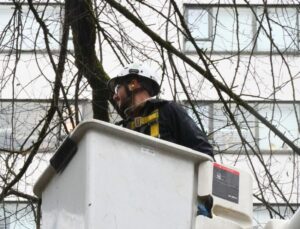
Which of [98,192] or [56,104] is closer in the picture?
[98,192]

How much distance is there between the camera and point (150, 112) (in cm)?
400

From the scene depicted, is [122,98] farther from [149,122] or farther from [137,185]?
[137,185]

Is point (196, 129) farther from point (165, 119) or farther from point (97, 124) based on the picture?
point (97, 124)

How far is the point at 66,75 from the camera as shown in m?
5.81

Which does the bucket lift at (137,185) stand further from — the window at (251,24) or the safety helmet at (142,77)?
the window at (251,24)

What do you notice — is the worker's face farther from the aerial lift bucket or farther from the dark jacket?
the aerial lift bucket

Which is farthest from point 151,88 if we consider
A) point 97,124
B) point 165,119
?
point 97,124

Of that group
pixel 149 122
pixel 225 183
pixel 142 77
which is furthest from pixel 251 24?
pixel 225 183

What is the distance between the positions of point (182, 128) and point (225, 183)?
0.97 meters

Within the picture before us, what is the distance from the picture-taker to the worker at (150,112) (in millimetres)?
3717

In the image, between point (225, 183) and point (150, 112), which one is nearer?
point (225, 183)

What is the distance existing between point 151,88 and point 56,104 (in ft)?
4.51

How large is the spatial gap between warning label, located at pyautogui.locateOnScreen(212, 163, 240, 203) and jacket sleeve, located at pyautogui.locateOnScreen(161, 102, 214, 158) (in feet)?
2.38

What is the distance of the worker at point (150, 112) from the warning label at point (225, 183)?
681 millimetres
